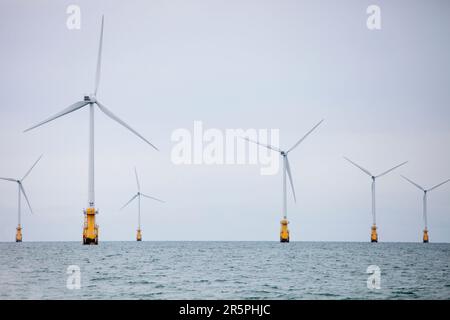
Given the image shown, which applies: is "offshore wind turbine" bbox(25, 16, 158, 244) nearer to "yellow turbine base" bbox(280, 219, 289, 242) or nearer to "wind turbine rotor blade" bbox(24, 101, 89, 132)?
"wind turbine rotor blade" bbox(24, 101, 89, 132)

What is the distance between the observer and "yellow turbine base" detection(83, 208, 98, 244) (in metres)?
123

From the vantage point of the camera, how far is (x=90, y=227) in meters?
127

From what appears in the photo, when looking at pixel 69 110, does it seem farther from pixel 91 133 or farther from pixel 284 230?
pixel 284 230

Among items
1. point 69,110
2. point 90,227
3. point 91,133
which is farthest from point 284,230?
point 69,110

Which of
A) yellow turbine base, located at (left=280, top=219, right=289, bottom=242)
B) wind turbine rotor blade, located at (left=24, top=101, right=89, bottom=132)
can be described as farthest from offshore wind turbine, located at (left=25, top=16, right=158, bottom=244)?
yellow turbine base, located at (left=280, top=219, right=289, bottom=242)

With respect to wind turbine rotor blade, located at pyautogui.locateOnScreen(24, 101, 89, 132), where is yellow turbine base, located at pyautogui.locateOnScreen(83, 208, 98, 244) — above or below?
below

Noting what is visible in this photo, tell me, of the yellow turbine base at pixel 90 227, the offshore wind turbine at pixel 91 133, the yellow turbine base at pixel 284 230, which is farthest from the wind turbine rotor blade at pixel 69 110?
the yellow turbine base at pixel 284 230

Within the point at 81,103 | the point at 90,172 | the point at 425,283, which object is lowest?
the point at 425,283

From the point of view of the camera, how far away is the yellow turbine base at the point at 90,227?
12294cm

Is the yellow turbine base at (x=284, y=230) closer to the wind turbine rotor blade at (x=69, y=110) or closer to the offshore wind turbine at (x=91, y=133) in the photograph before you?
the offshore wind turbine at (x=91, y=133)
